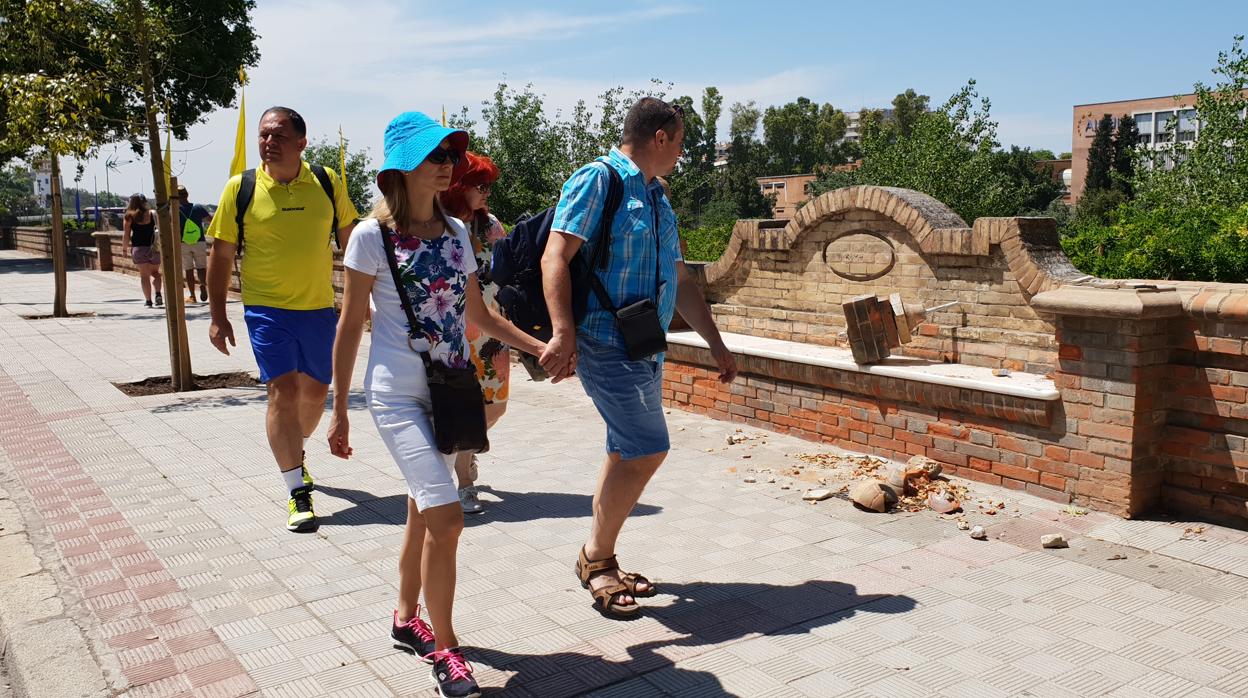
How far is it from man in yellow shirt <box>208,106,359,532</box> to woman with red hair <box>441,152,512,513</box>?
0.80 meters

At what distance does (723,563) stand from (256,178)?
3.10 m

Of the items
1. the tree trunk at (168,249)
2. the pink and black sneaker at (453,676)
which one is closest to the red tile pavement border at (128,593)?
the pink and black sneaker at (453,676)

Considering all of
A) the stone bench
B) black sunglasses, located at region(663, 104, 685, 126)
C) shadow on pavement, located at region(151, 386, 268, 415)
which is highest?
black sunglasses, located at region(663, 104, 685, 126)

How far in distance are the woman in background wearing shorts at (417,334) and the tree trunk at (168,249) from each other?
20.6 feet

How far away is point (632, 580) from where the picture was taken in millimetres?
4180

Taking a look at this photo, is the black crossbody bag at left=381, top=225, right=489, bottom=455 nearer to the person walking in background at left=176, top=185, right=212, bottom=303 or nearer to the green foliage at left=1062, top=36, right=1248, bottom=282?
the green foliage at left=1062, top=36, right=1248, bottom=282

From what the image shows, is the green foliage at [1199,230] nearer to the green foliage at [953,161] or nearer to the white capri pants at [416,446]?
the white capri pants at [416,446]

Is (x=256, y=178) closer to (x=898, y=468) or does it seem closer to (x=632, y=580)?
(x=632, y=580)

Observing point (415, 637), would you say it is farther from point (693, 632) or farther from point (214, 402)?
point (214, 402)

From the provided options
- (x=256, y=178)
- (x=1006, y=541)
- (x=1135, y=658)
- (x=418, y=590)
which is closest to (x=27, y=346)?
(x=256, y=178)

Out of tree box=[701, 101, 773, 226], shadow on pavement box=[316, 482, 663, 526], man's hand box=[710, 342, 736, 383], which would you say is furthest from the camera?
tree box=[701, 101, 773, 226]

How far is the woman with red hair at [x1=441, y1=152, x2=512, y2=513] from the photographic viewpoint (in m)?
4.99

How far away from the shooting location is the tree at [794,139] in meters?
137

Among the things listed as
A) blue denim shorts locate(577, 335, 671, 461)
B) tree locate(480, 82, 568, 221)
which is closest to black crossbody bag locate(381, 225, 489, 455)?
blue denim shorts locate(577, 335, 671, 461)
